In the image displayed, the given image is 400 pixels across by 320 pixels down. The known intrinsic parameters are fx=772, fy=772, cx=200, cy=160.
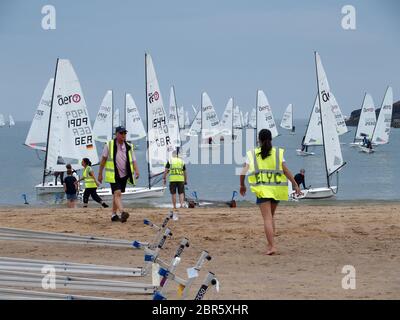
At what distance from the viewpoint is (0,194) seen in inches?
1642

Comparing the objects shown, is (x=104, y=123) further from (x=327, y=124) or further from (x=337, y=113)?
(x=327, y=124)

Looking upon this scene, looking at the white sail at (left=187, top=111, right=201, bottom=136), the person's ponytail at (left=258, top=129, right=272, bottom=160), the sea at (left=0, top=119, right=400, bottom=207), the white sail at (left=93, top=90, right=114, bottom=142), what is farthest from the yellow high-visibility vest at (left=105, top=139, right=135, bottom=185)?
the white sail at (left=187, top=111, right=201, bottom=136)

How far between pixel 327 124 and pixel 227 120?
5470 cm

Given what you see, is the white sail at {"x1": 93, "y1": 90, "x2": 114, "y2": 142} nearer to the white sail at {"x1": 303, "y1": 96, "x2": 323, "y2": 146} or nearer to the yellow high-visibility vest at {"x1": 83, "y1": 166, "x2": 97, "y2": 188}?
the white sail at {"x1": 303, "y1": 96, "x2": 323, "y2": 146}

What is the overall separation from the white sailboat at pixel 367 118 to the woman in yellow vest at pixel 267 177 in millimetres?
61918

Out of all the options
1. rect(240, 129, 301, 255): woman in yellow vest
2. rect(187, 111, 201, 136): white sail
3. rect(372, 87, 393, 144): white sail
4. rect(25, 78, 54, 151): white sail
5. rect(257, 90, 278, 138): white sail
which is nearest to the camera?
rect(240, 129, 301, 255): woman in yellow vest

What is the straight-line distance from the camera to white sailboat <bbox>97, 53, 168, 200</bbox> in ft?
91.7

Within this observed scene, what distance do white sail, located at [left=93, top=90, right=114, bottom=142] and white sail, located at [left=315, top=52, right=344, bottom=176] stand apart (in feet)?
85.2

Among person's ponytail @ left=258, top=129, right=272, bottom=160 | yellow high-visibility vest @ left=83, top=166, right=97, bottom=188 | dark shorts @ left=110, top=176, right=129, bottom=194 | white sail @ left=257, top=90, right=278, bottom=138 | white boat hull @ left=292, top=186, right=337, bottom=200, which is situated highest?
white sail @ left=257, top=90, right=278, bottom=138

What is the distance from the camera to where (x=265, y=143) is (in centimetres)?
980

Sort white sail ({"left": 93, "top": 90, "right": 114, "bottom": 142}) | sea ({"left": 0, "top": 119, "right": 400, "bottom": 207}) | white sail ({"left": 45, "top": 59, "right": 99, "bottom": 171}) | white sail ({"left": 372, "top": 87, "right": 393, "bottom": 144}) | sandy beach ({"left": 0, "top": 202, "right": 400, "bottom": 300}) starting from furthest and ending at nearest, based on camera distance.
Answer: white sail ({"left": 372, "top": 87, "right": 393, "bottom": 144})
white sail ({"left": 93, "top": 90, "right": 114, "bottom": 142})
sea ({"left": 0, "top": 119, "right": 400, "bottom": 207})
white sail ({"left": 45, "top": 59, "right": 99, "bottom": 171})
sandy beach ({"left": 0, "top": 202, "right": 400, "bottom": 300})

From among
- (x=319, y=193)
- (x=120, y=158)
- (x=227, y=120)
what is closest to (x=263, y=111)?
(x=319, y=193)

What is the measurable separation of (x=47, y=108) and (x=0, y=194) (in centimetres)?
558

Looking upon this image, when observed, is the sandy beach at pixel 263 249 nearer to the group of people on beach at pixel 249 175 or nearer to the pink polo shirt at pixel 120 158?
the group of people on beach at pixel 249 175
